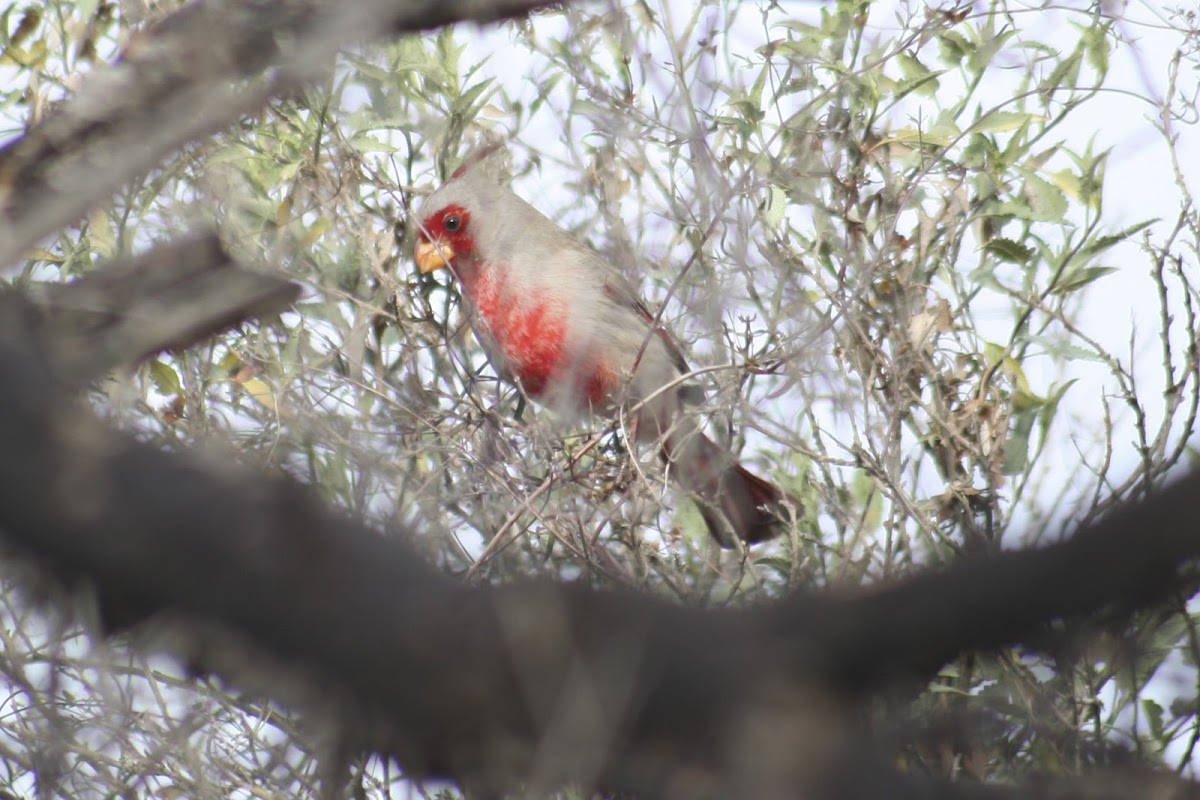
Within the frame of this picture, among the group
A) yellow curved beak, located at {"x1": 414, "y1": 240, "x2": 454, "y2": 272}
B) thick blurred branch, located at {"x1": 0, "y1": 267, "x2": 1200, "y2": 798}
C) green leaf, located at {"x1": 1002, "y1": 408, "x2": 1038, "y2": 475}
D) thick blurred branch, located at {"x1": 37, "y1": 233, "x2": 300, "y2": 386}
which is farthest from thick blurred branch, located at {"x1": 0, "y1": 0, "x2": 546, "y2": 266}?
yellow curved beak, located at {"x1": 414, "y1": 240, "x2": 454, "y2": 272}

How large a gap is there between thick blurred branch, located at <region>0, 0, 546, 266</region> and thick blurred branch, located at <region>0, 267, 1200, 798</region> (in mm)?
394

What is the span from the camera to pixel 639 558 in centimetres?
314

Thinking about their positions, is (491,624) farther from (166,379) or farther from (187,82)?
(166,379)

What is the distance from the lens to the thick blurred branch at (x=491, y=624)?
1.02m

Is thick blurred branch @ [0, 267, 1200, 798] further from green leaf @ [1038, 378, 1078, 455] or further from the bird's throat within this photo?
the bird's throat

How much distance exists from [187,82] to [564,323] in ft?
11.0

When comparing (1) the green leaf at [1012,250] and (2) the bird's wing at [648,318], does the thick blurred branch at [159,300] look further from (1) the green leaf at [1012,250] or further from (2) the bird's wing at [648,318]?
(1) the green leaf at [1012,250]

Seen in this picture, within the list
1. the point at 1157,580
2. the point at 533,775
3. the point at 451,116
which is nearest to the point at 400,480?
the point at 451,116

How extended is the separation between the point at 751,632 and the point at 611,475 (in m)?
2.36

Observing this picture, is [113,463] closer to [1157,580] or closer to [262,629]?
[262,629]

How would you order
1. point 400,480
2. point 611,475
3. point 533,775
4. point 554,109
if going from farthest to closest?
point 554,109, point 611,475, point 400,480, point 533,775

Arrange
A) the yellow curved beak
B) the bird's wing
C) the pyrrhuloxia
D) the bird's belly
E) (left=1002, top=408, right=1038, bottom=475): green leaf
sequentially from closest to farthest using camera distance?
(left=1002, top=408, right=1038, bottom=475): green leaf < the pyrrhuloxia < the bird's wing < the yellow curved beak < the bird's belly

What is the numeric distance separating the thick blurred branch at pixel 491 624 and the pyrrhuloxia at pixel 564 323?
2354 mm

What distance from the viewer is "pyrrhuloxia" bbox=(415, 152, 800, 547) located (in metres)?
3.63
